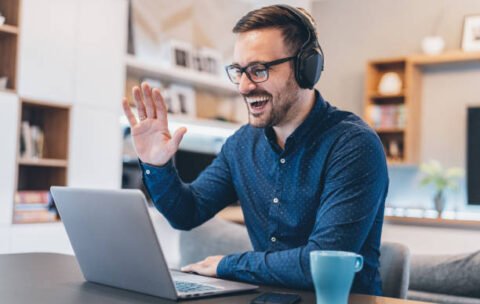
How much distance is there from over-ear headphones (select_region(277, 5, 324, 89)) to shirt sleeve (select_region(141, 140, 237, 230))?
36 cm

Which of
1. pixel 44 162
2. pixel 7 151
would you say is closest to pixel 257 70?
pixel 7 151

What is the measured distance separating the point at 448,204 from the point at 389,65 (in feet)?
4.43

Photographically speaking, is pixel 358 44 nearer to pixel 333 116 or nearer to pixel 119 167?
pixel 119 167

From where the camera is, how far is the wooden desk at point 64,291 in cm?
102

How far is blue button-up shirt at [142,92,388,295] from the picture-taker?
1.34m

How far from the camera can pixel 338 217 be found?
4.49 feet

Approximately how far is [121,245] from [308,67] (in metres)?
0.75

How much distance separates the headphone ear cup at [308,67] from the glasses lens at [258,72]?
0.09 meters

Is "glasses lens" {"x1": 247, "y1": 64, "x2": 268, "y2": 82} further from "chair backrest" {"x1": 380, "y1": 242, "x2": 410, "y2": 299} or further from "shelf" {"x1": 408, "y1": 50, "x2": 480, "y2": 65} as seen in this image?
"shelf" {"x1": 408, "y1": 50, "x2": 480, "y2": 65}

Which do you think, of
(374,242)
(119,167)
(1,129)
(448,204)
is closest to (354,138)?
(374,242)

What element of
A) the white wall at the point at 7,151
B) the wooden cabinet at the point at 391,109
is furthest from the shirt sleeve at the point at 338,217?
the wooden cabinet at the point at 391,109

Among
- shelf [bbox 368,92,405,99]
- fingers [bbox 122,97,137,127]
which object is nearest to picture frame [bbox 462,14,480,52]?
shelf [bbox 368,92,405,99]

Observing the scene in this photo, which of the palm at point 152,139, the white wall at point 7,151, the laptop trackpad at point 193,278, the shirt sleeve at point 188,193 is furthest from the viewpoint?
the white wall at point 7,151

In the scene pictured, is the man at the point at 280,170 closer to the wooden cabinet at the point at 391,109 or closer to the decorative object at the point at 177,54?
the decorative object at the point at 177,54
